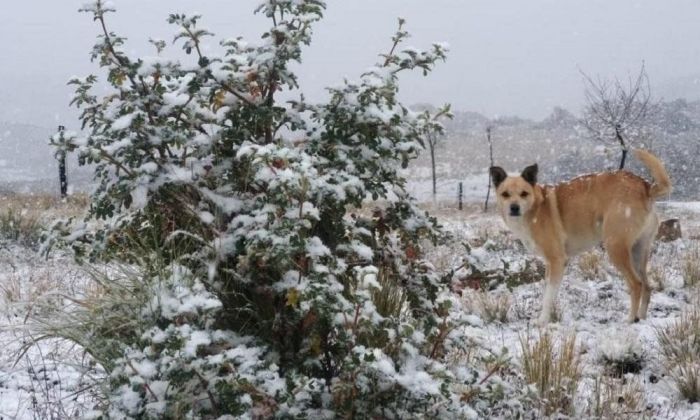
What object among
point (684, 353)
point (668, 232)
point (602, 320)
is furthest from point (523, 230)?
point (668, 232)

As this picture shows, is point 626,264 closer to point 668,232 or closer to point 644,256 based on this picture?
point 644,256

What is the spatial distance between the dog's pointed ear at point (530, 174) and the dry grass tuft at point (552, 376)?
2740 mm

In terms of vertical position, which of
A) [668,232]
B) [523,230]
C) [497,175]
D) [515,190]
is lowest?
[668,232]

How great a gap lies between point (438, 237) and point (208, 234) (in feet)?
3.95

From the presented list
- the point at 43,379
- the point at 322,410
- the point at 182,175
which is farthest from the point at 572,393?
the point at 43,379

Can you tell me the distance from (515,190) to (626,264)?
48.8 inches

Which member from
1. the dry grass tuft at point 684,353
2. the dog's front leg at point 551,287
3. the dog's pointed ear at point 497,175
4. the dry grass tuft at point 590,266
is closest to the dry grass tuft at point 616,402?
the dry grass tuft at point 684,353

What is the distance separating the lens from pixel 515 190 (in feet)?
21.2

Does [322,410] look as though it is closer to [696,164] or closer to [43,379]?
[43,379]

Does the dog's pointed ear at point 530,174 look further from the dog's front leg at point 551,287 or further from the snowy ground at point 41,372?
the snowy ground at point 41,372

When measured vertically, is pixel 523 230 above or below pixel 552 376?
above

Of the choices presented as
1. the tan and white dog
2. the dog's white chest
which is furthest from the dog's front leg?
the dog's white chest

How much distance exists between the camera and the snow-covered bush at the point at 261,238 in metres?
2.47

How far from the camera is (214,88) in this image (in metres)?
2.91
